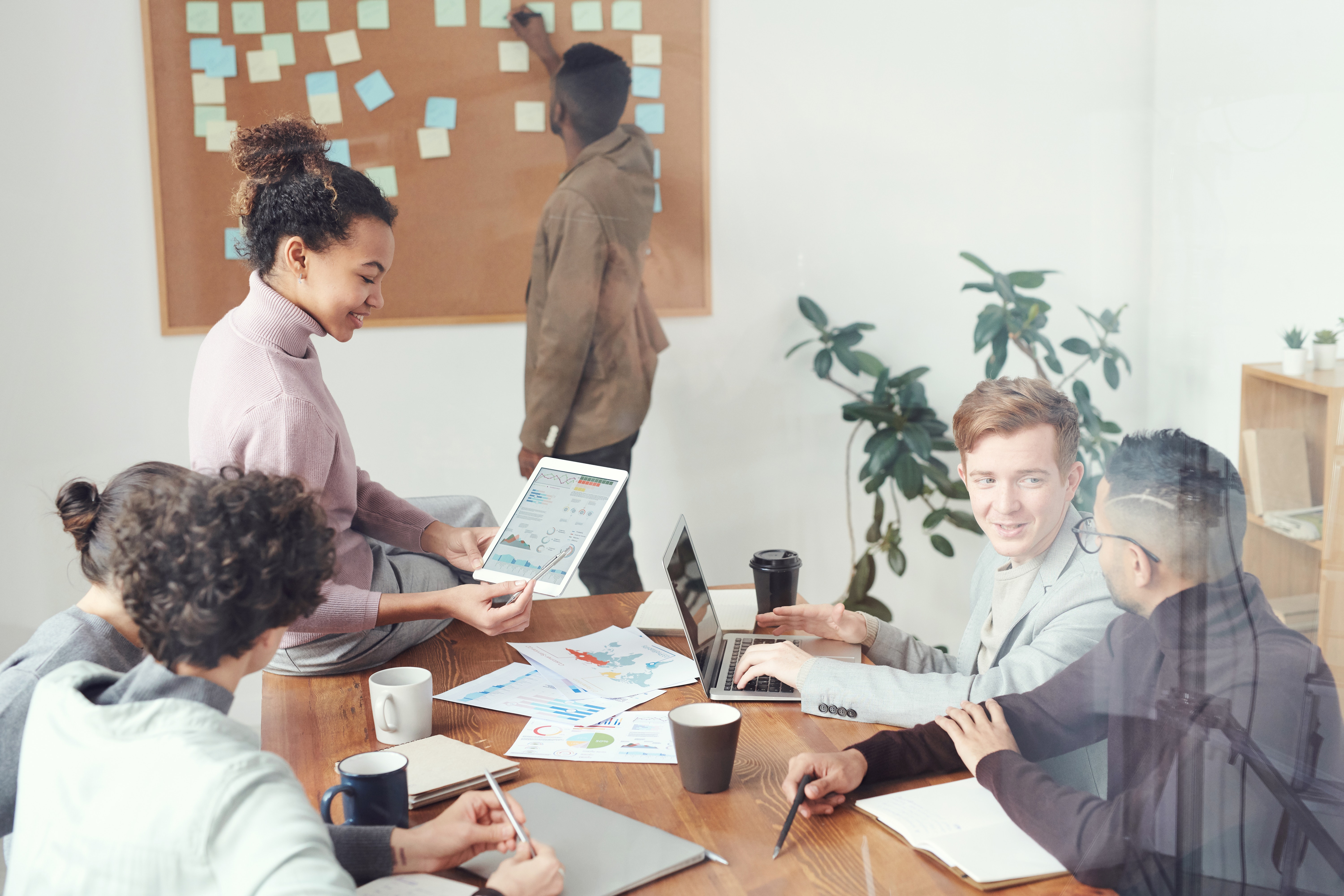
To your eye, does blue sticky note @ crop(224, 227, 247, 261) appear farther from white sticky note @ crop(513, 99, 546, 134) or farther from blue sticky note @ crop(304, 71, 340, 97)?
white sticky note @ crop(513, 99, 546, 134)

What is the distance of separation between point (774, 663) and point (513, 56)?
1873 millimetres

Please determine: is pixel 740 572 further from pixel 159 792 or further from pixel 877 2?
pixel 159 792

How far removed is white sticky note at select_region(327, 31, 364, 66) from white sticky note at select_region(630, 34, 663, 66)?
0.67 metres

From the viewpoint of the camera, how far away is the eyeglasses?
1150 mm

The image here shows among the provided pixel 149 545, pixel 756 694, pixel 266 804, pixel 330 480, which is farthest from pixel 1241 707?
pixel 330 480

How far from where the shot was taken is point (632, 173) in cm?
263

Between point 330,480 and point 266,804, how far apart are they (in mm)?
936

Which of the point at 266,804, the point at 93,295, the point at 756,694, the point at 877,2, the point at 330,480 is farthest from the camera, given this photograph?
the point at 877,2

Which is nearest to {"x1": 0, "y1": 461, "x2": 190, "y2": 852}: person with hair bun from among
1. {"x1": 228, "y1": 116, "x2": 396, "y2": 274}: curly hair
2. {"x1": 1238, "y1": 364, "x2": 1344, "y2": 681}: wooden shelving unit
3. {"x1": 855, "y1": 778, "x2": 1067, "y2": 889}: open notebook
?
{"x1": 228, "y1": 116, "x2": 396, "y2": 274}: curly hair

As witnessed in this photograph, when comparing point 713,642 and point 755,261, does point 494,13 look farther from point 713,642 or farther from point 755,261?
point 713,642

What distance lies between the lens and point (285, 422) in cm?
148

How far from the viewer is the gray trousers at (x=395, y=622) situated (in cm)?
147

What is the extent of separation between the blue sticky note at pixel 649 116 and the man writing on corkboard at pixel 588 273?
0.03 metres

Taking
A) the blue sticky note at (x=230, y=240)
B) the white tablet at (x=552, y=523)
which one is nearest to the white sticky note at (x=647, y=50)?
the blue sticky note at (x=230, y=240)
